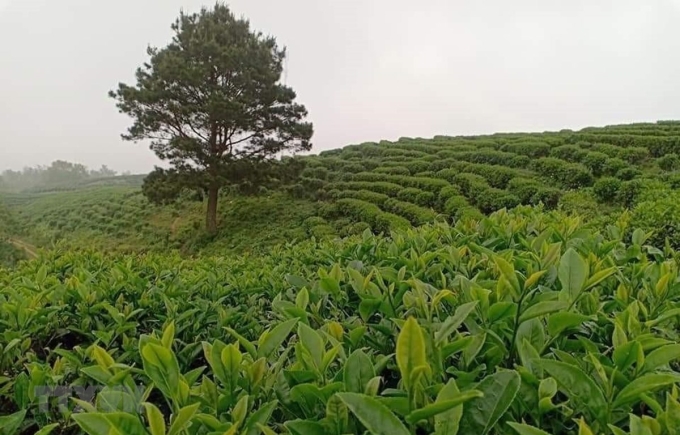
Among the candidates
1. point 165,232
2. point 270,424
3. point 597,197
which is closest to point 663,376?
point 270,424

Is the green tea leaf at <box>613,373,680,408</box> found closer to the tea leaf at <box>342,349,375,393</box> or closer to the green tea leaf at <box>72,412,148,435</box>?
the tea leaf at <box>342,349,375,393</box>

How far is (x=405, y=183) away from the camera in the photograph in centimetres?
1152

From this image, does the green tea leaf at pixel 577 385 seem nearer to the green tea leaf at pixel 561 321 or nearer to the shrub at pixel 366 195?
the green tea leaf at pixel 561 321

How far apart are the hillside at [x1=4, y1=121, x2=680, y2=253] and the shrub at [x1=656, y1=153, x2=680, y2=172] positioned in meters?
0.02

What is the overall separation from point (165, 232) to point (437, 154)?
28.0 feet

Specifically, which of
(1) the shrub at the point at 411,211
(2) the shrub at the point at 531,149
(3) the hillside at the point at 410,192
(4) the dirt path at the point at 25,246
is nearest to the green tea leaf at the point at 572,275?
(3) the hillside at the point at 410,192

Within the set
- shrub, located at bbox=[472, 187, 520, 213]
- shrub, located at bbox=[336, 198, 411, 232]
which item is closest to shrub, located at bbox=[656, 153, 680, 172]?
shrub, located at bbox=[472, 187, 520, 213]

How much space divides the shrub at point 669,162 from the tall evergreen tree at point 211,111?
8.03 metres

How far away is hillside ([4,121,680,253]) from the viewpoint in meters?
8.62

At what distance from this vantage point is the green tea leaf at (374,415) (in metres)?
0.52

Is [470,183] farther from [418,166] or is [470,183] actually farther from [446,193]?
[418,166]

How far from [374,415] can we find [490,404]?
0.51 ft

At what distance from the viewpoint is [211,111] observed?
1089 centimetres

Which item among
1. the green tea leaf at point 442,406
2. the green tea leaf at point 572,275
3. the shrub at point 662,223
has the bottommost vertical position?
the shrub at point 662,223
